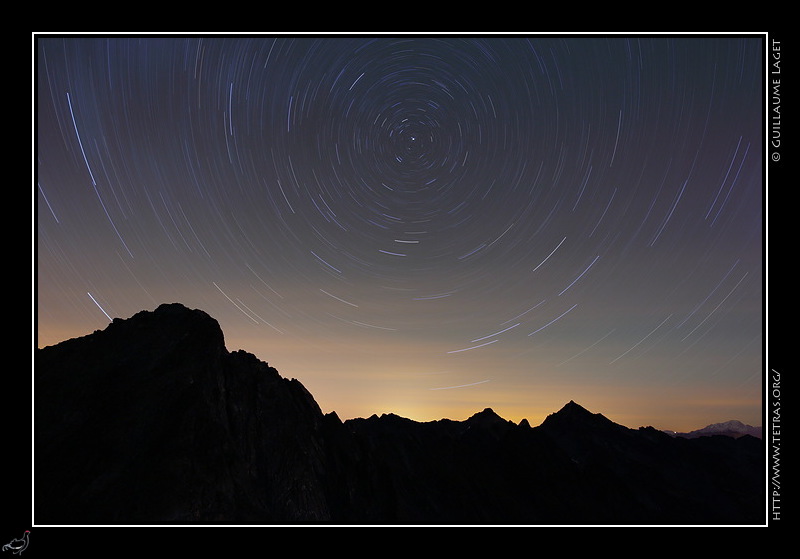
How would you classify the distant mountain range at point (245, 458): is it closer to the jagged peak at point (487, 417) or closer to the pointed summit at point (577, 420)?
the jagged peak at point (487, 417)

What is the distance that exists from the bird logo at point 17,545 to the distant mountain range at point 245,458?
1.79 metres

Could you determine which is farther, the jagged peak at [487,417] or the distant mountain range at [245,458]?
the jagged peak at [487,417]

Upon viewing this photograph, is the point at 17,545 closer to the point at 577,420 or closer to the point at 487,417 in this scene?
the point at 487,417

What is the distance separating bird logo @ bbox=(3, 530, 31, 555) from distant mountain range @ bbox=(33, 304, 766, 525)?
70.5 inches

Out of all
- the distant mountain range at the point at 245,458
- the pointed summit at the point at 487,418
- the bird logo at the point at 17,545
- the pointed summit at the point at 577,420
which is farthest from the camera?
the pointed summit at the point at 577,420

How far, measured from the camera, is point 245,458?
61.4 metres

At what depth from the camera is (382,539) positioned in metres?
18.3

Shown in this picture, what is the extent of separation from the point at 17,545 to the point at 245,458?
4508cm

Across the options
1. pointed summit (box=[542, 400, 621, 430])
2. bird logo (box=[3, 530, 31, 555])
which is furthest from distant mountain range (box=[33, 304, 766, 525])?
pointed summit (box=[542, 400, 621, 430])

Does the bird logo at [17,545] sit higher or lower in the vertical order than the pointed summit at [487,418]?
higher

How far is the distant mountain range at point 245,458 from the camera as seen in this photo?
153ft

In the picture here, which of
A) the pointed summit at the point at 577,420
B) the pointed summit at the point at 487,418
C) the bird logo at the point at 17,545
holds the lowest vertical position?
the pointed summit at the point at 577,420

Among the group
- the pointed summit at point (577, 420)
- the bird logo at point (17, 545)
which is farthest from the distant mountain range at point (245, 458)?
the pointed summit at point (577, 420)

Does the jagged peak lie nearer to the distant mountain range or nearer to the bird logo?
the distant mountain range
